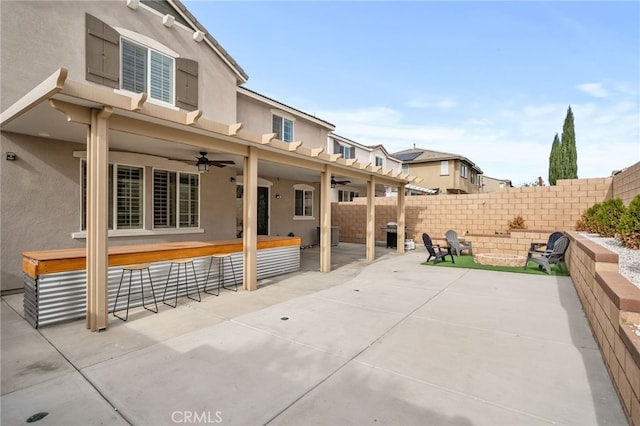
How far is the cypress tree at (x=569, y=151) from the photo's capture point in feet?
79.5

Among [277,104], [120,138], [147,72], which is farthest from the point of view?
[277,104]

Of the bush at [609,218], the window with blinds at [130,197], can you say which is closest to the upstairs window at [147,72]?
the window with blinds at [130,197]

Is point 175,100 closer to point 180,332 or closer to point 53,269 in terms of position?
point 53,269

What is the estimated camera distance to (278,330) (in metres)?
4.63

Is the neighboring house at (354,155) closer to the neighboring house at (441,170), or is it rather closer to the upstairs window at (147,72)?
the neighboring house at (441,170)

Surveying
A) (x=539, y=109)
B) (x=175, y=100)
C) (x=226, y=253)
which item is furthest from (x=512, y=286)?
(x=539, y=109)

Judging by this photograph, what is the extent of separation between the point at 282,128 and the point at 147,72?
5853 mm

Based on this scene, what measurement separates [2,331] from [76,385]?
2499 mm

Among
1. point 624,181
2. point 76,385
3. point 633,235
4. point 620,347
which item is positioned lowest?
point 76,385

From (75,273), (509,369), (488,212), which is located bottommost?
(509,369)

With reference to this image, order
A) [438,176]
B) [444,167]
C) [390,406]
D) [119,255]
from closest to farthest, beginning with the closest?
[390,406], [119,255], [444,167], [438,176]

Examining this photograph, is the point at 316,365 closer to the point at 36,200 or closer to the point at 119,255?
the point at 119,255

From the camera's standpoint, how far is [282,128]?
44.6 feet

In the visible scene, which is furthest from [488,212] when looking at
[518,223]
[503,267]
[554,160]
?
[554,160]
